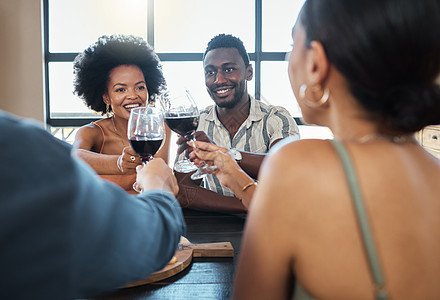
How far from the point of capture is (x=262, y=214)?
2.37ft

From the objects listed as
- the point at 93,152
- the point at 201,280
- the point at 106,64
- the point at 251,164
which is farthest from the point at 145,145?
the point at 106,64

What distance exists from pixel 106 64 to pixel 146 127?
148 cm

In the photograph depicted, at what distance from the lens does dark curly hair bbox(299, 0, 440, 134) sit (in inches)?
26.3

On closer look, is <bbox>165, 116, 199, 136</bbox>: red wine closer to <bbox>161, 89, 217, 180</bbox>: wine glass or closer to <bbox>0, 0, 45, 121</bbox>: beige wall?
<bbox>161, 89, 217, 180</bbox>: wine glass

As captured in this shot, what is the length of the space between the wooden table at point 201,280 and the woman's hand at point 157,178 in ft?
0.79

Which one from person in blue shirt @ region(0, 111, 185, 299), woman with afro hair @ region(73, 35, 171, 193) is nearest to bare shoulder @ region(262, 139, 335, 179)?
person in blue shirt @ region(0, 111, 185, 299)

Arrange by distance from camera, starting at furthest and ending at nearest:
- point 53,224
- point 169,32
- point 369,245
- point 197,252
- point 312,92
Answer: point 169,32 → point 197,252 → point 312,92 → point 369,245 → point 53,224

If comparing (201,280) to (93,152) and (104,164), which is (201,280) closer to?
(104,164)

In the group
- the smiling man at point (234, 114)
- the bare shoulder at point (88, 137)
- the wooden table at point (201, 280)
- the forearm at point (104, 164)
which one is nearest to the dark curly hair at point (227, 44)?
the smiling man at point (234, 114)

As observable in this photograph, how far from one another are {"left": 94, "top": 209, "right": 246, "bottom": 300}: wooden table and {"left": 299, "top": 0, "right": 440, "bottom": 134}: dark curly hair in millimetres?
569

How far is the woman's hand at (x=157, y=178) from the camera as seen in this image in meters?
0.94

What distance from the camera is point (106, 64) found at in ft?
8.52

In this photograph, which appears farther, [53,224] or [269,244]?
[269,244]

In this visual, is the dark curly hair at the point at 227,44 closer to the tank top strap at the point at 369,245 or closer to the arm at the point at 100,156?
the arm at the point at 100,156
